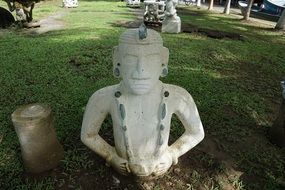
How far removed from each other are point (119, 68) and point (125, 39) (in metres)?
0.26

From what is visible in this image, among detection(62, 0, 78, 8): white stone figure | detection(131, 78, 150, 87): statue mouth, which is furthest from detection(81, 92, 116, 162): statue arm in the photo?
detection(62, 0, 78, 8): white stone figure

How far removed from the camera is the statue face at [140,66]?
2395 millimetres

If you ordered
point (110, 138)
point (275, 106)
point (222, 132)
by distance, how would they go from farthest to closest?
1. point (275, 106)
2. point (222, 132)
3. point (110, 138)

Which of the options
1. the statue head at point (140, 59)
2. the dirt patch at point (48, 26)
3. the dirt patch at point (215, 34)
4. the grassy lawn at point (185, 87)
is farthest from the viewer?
the dirt patch at point (48, 26)

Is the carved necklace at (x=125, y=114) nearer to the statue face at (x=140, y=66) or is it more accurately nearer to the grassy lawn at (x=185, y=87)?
the statue face at (x=140, y=66)

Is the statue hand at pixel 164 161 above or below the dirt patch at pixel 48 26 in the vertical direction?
above

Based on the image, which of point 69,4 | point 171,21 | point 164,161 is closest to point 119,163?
point 164,161

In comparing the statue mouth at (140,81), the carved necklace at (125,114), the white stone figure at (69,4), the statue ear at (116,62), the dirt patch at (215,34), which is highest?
the statue ear at (116,62)

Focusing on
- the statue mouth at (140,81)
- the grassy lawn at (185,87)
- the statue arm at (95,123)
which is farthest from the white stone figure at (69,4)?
the statue mouth at (140,81)

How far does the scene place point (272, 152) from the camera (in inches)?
150

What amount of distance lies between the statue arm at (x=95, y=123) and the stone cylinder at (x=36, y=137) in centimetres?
47

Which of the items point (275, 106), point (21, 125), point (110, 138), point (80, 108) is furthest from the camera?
point (275, 106)

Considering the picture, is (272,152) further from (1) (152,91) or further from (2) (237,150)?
(1) (152,91)

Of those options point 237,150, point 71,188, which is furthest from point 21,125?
point 237,150
